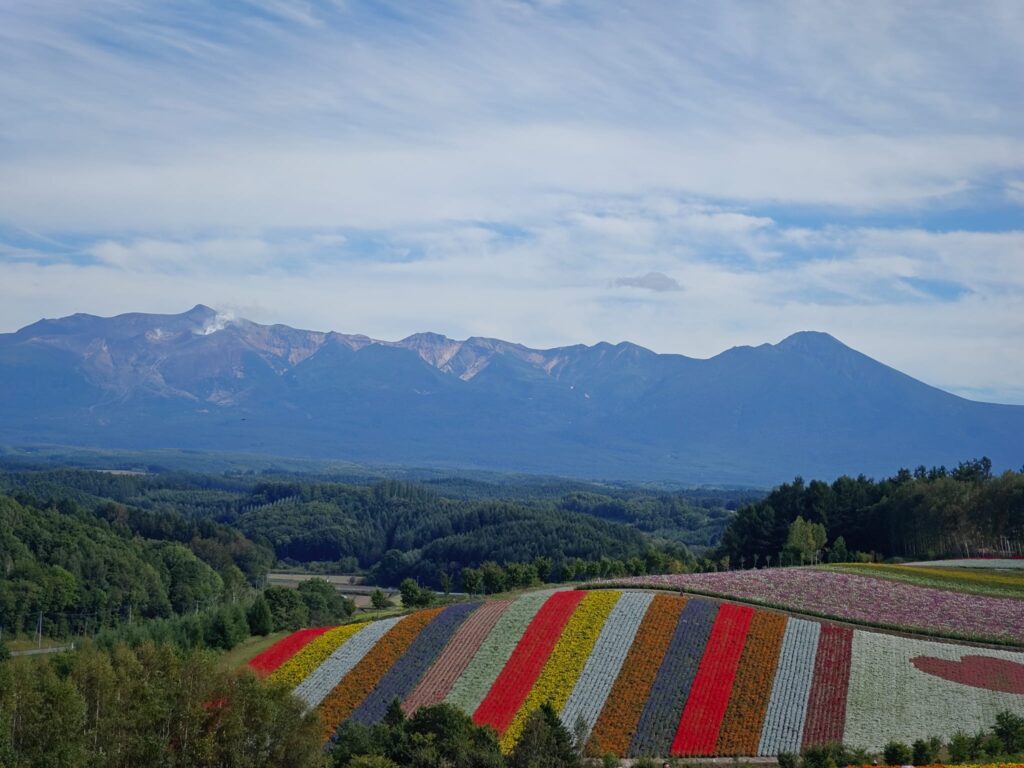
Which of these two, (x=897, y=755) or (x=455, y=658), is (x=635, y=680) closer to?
(x=455, y=658)

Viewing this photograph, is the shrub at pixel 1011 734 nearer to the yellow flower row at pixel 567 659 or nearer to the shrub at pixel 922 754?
the shrub at pixel 922 754

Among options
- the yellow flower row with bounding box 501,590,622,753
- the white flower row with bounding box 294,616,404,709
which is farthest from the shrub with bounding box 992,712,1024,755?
the white flower row with bounding box 294,616,404,709

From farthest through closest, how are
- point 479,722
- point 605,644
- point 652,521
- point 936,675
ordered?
point 652,521, point 605,644, point 936,675, point 479,722

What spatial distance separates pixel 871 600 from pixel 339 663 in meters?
23.1

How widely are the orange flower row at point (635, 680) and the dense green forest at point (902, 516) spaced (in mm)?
27803

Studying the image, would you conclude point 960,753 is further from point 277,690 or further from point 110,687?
point 110,687

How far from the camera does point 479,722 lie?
1494 inches

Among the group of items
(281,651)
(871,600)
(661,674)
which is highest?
(871,600)

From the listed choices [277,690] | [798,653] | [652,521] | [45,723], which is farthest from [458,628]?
[652,521]

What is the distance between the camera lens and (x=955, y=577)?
5553 centimetres

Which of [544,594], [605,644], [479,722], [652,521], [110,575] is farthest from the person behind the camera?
[652,521]

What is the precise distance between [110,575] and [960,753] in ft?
205

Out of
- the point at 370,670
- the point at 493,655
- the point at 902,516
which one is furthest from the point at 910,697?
the point at 902,516

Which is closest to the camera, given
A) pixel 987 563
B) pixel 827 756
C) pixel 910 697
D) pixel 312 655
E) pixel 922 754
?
pixel 827 756
